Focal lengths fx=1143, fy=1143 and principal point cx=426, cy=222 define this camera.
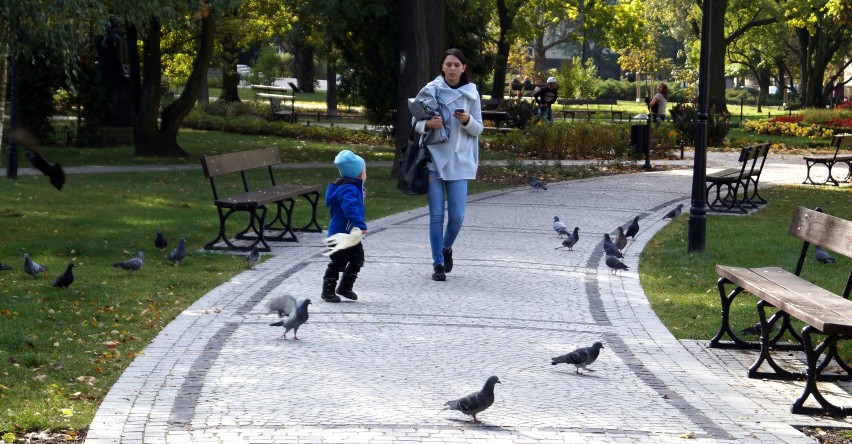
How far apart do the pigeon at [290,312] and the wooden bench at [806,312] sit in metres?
2.81

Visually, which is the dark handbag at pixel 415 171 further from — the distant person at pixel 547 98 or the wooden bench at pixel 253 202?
the distant person at pixel 547 98

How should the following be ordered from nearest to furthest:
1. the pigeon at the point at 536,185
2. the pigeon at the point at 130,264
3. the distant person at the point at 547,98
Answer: the pigeon at the point at 130,264
the pigeon at the point at 536,185
the distant person at the point at 547,98

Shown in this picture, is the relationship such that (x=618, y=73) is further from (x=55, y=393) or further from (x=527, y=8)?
(x=55, y=393)

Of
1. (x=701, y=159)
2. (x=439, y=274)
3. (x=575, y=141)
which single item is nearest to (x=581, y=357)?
(x=439, y=274)

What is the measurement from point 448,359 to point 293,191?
20.2 ft

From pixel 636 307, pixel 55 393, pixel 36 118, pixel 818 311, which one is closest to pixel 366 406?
pixel 55 393

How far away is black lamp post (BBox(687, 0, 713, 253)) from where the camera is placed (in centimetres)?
1196

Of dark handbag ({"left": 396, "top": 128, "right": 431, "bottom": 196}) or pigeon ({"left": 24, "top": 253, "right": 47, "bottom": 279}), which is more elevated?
dark handbag ({"left": 396, "top": 128, "right": 431, "bottom": 196})

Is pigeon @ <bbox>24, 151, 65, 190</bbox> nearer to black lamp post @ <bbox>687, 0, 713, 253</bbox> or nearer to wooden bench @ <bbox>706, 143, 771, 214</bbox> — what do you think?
black lamp post @ <bbox>687, 0, 713, 253</bbox>

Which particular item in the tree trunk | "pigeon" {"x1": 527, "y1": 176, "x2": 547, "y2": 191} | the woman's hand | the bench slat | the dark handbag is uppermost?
the tree trunk

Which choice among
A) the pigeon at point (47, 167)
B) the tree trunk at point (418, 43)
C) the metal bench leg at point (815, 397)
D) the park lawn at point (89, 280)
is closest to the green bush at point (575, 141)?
the park lawn at point (89, 280)

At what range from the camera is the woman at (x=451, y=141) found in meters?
10.0

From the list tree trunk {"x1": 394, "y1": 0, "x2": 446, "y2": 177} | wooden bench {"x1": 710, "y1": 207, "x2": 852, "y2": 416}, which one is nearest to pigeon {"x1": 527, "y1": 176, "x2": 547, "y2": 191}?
tree trunk {"x1": 394, "y1": 0, "x2": 446, "y2": 177}

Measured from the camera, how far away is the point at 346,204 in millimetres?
9102
